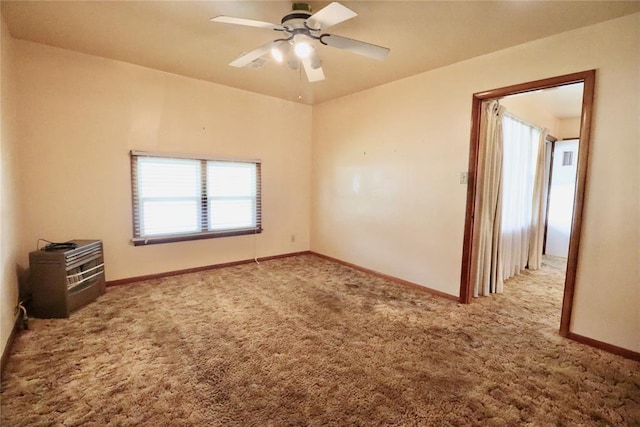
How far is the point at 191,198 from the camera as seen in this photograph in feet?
13.5

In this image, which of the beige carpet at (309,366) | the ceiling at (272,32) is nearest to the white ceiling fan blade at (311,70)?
the ceiling at (272,32)

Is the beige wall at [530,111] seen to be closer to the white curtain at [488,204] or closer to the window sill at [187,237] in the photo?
the white curtain at [488,204]

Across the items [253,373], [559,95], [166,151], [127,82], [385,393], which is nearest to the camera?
[385,393]

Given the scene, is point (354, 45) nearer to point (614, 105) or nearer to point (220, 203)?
point (614, 105)

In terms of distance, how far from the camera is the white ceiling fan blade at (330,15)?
1807 millimetres

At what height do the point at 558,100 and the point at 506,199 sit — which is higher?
the point at 558,100

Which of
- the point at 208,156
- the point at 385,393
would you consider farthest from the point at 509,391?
the point at 208,156

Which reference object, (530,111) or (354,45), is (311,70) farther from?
(530,111)

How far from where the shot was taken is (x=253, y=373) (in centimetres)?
205

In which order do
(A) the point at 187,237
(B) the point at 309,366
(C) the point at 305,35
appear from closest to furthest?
(B) the point at 309,366 < (C) the point at 305,35 < (A) the point at 187,237

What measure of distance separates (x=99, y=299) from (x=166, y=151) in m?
1.91

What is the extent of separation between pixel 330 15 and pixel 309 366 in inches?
94.2

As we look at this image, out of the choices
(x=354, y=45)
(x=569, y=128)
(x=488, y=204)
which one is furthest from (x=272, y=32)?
(x=569, y=128)

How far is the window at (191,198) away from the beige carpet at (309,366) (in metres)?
0.98
